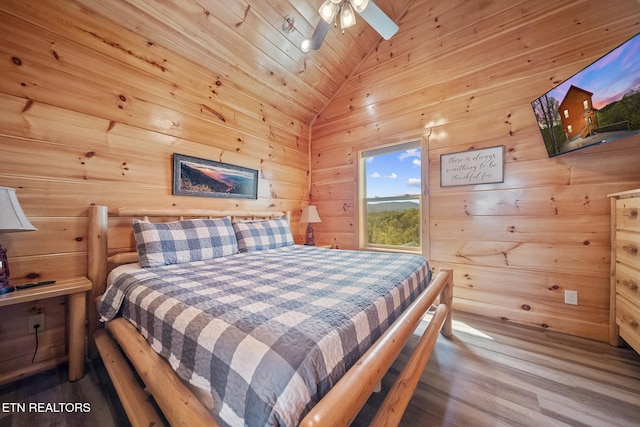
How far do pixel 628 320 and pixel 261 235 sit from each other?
109 inches

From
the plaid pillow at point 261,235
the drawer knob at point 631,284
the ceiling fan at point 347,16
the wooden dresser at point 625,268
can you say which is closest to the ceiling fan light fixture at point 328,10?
the ceiling fan at point 347,16

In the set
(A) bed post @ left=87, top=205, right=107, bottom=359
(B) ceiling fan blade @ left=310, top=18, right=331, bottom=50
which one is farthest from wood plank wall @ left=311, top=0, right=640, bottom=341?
(A) bed post @ left=87, top=205, right=107, bottom=359

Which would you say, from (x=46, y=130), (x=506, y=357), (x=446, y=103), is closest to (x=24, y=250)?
(x=46, y=130)

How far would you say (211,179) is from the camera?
235 cm

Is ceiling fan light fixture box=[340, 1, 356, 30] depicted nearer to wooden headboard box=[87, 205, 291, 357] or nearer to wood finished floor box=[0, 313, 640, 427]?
wooden headboard box=[87, 205, 291, 357]

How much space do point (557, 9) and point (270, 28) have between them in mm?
2506

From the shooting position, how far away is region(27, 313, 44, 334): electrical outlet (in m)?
1.44

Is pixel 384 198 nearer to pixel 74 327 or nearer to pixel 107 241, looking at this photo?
pixel 107 241

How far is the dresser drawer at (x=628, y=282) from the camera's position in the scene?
1414 millimetres

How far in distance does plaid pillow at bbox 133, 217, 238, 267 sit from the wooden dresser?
279cm

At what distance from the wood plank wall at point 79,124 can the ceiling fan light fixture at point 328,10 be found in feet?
4.20

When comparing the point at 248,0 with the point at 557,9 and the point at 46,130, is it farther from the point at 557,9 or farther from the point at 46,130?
the point at 557,9

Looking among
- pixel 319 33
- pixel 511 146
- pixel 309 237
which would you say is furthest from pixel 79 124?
pixel 511 146

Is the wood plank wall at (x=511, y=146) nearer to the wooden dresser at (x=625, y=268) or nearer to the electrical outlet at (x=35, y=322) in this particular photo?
the wooden dresser at (x=625, y=268)
